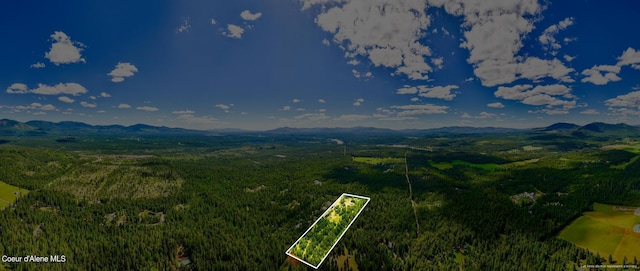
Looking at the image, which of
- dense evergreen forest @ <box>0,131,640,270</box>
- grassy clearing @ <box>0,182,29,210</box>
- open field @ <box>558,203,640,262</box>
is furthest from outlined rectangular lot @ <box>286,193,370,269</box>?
grassy clearing @ <box>0,182,29,210</box>

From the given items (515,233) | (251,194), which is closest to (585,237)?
(515,233)

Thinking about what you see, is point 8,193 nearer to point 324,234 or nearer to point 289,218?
point 289,218

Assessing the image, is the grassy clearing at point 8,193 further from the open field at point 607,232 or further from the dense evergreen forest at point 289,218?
the open field at point 607,232

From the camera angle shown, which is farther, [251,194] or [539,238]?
[251,194]

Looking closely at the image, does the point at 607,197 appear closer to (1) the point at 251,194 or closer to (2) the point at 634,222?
(2) the point at 634,222

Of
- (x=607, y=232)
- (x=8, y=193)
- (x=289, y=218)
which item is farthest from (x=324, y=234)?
(x=8, y=193)
